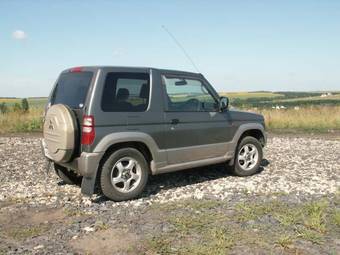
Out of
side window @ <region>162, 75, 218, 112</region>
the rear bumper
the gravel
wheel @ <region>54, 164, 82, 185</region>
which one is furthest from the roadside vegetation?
the rear bumper

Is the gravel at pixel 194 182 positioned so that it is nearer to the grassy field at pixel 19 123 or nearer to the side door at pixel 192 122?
the side door at pixel 192 122

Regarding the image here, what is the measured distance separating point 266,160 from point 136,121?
4.66 m

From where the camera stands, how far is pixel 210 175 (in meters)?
7.69

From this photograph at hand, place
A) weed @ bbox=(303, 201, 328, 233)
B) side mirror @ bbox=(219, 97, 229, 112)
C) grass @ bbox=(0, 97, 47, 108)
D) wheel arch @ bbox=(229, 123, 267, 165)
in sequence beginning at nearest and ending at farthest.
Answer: weed @ bbox=(303, 201, 328, 233) → side mirror @ bbox=(219, 97, 229, 112) → wheel arch @ bbox=(229, 123, 267, 165) → grass @ bbox=(0, 97, 47, 108)

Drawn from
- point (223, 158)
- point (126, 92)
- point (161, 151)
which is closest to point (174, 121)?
point (161, 151)

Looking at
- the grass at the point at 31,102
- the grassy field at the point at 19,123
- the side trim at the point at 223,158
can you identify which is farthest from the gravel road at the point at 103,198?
the grass at the point at 31,102

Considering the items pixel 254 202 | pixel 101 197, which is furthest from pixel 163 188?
pixel 254 202

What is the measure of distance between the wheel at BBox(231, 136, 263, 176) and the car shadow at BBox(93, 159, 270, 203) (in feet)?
0.98

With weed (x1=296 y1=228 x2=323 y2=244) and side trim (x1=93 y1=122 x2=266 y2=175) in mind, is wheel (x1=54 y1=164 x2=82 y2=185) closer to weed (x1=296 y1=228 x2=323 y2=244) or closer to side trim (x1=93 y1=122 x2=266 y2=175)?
side trim (x1=93 y1=122 x2=266 y2=175)

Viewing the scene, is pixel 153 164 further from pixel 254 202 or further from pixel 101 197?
pixel 254 202

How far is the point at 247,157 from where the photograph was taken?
299 inches

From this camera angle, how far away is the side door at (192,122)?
6.25 m

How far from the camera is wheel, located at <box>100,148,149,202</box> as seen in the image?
221 inches

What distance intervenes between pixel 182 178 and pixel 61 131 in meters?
2.84
